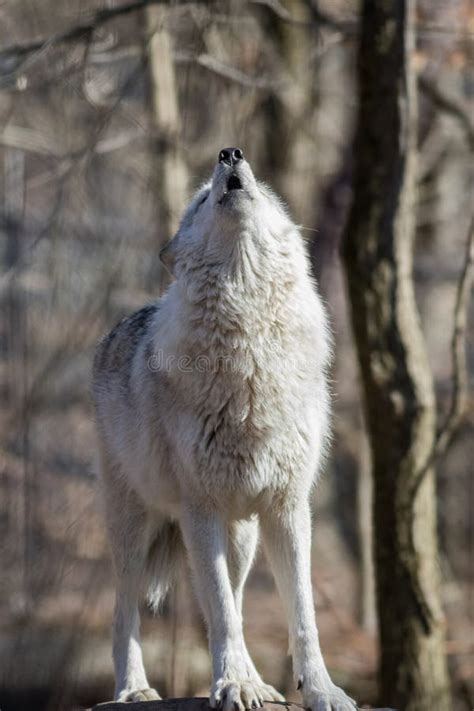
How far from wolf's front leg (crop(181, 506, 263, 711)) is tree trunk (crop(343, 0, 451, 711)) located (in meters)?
2.68

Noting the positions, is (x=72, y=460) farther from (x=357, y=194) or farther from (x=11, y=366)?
(x=357, y=194)

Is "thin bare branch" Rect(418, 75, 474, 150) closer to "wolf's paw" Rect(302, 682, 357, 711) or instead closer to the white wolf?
the white wolf

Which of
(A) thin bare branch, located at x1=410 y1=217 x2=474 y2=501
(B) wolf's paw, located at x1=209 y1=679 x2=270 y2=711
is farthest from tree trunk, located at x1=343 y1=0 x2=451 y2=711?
(B) wolf's paw, located at x1=209 y1=679 x2=270 y2=711

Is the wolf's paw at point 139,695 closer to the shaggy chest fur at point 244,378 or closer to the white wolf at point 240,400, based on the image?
the white wolf at point 240,400

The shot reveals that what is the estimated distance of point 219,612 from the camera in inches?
149

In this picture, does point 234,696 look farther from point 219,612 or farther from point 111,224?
point 111,224

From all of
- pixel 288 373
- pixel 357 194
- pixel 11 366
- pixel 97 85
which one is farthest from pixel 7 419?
pixel 288 373

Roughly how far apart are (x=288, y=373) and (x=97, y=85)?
5.65 m

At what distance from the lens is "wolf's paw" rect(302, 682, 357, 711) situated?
3623mm

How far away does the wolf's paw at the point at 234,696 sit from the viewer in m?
3.57

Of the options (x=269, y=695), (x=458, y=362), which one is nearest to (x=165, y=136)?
(x=458, y=362)

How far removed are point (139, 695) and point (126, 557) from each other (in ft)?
2.24

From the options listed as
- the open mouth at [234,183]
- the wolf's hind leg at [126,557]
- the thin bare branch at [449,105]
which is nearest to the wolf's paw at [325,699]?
the wolf's hind leg at [126,557]

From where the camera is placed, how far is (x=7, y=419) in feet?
30.7
